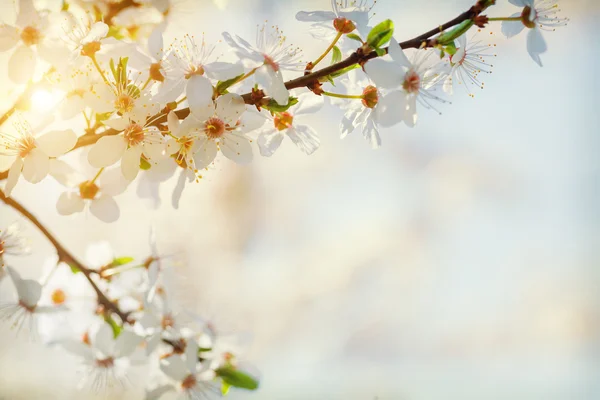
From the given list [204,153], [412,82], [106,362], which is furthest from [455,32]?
[106,362]

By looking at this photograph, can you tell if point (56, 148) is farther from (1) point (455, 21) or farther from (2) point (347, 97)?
(1) point (455, 21)

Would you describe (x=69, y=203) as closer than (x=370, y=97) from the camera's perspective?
No

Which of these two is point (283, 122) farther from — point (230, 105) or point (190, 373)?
point (190, 373)

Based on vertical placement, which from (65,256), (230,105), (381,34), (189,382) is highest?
(381,34)

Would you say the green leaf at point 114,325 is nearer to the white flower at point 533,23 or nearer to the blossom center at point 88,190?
the blossom center at point 88,190

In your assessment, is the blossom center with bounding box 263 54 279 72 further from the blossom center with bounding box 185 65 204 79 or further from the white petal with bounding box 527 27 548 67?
the white petal with bounding box 527 27 548 67

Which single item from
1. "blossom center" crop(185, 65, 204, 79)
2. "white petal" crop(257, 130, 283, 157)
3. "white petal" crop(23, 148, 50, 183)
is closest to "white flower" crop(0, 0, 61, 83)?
"white petal" crop(23, 148, 50, 183)
